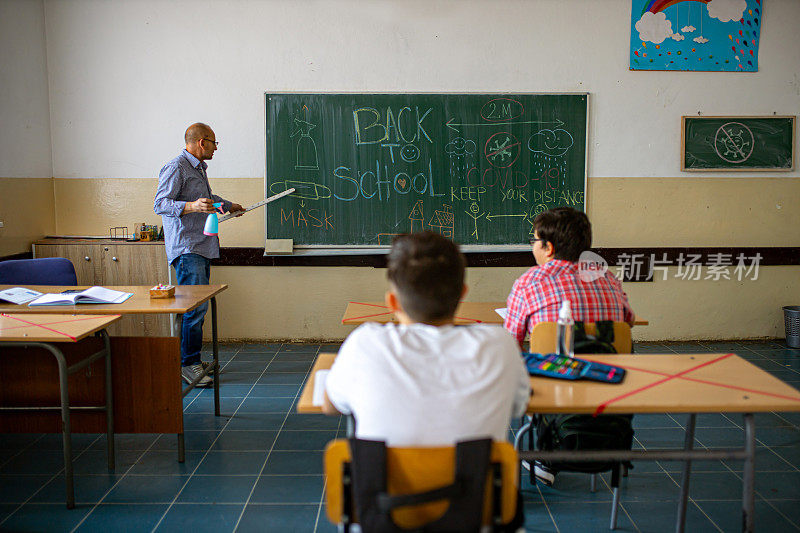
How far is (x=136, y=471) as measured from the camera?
295cm

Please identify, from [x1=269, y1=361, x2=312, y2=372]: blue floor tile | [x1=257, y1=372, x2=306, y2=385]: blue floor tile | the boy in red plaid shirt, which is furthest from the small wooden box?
the boy in red plaid shirt

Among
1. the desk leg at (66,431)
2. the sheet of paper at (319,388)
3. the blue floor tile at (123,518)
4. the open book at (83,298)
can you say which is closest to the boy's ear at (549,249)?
the sheet of paper at (319,388)

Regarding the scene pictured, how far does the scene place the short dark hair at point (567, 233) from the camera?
2.36 m

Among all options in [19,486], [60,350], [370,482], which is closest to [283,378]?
[19,486]

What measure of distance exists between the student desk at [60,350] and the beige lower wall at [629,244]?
222 centimetres

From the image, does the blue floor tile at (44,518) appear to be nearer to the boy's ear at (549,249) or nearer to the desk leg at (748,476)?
the boy's ear at (549,249)

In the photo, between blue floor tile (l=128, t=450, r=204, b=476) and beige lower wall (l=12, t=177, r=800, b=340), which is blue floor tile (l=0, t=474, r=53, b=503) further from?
beige lower wall (l=12, t=177, r=800, b=340)

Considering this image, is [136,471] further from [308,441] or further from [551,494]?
[551,494]

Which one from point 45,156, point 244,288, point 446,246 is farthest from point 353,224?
point 446,246

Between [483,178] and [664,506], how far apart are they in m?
3.09

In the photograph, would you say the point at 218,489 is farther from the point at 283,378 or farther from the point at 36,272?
the point at 36,272

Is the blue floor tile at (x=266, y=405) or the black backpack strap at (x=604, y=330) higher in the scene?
the black backpack strap at (x=604, y=330)

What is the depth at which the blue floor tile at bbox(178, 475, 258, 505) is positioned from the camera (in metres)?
2.68

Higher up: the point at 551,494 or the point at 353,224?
the point at 353,224
